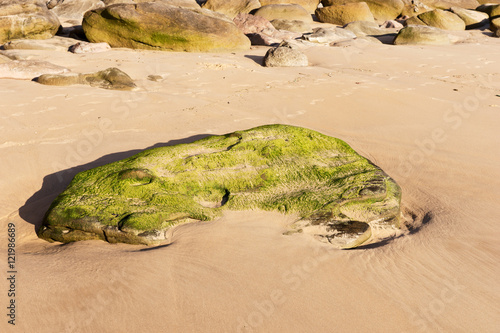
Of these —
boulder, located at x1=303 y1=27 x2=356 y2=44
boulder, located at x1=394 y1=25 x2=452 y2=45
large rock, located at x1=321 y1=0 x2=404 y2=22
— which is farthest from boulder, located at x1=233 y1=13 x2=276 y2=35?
large rock, located at x1=321 y1=0 x2=404 y2=22

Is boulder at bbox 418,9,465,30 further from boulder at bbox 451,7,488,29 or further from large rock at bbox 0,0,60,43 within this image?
large rock at bbox 0,0,60,43

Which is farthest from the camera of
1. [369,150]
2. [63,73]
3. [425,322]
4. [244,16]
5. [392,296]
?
[244,16]

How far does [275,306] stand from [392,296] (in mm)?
645

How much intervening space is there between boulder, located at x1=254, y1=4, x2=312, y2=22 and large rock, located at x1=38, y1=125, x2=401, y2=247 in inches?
510

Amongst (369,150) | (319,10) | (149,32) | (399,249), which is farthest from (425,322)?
(319,10)

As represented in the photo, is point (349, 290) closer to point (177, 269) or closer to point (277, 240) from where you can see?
point (277, 240)

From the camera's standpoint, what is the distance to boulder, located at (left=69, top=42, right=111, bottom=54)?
9284mm

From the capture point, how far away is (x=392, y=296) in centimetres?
223

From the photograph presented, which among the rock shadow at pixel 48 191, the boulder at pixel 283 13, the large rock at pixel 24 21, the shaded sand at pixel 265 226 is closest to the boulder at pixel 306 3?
the boulder at pixel 283 13

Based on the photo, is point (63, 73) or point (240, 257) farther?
point (63, 73)

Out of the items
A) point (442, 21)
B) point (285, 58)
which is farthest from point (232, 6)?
point (285, 58)

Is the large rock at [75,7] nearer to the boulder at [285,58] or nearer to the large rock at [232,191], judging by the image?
the boulder at [285,58]

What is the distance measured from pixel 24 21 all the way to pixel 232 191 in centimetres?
1019

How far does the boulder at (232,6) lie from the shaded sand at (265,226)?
11105mm
